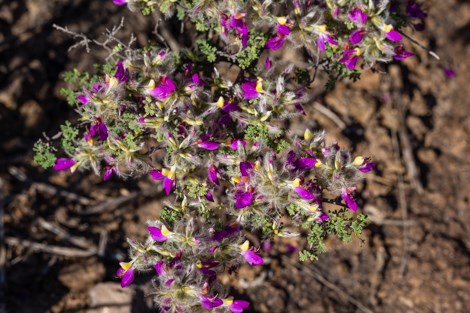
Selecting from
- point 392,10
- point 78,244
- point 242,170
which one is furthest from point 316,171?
point 78,244

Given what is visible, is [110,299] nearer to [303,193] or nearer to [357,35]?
[303,193]

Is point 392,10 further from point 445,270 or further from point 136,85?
point 445,270

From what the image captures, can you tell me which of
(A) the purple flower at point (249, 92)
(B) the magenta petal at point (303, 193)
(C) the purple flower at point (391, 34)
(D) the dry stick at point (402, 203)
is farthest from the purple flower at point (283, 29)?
(D) the dry stick at point (402, 203)

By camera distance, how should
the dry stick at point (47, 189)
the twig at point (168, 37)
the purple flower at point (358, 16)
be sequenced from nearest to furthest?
the purple flower at point (358, 16)
the twig at point (168, 37)
the dry stick at point (47, 189)

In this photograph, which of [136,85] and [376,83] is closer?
[136,85]

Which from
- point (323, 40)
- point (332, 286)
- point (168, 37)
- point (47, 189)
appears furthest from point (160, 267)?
point (332, 286)

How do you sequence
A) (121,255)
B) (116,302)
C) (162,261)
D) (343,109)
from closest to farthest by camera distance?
(162,261) → (116,302) → (121,255) → (343,109)

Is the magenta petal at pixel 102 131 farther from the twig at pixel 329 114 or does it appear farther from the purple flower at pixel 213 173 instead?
the twig at pixel 329 114
